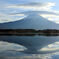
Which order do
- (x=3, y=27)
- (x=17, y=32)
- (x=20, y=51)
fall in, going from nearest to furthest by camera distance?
1. (x=20, y=51)
2. (x=3, y=27)
3. (x=17, y=32)

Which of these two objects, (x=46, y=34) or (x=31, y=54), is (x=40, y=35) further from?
(x=31, y=54)

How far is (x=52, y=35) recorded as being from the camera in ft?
18.8

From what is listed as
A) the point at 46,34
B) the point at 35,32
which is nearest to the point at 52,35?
the point at 46,34

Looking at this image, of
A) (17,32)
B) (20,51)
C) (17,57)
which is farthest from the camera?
(17,32)

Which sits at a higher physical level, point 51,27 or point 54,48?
point 51,27

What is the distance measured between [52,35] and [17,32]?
0.90 meters

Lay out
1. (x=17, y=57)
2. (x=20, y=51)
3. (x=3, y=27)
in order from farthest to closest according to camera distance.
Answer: (x=3, y=27), (x=20, y=51), (x=17, y=57)

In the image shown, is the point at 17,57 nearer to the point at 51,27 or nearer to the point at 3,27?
the point at 3,27

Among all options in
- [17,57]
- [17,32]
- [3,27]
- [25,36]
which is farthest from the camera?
[25,36]

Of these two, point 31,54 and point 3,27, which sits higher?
point 3,27

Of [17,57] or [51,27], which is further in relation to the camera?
[51,27]

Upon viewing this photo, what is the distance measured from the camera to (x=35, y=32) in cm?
538

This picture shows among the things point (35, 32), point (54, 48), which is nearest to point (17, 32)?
point (35, 32)

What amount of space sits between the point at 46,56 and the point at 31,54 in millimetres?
274
